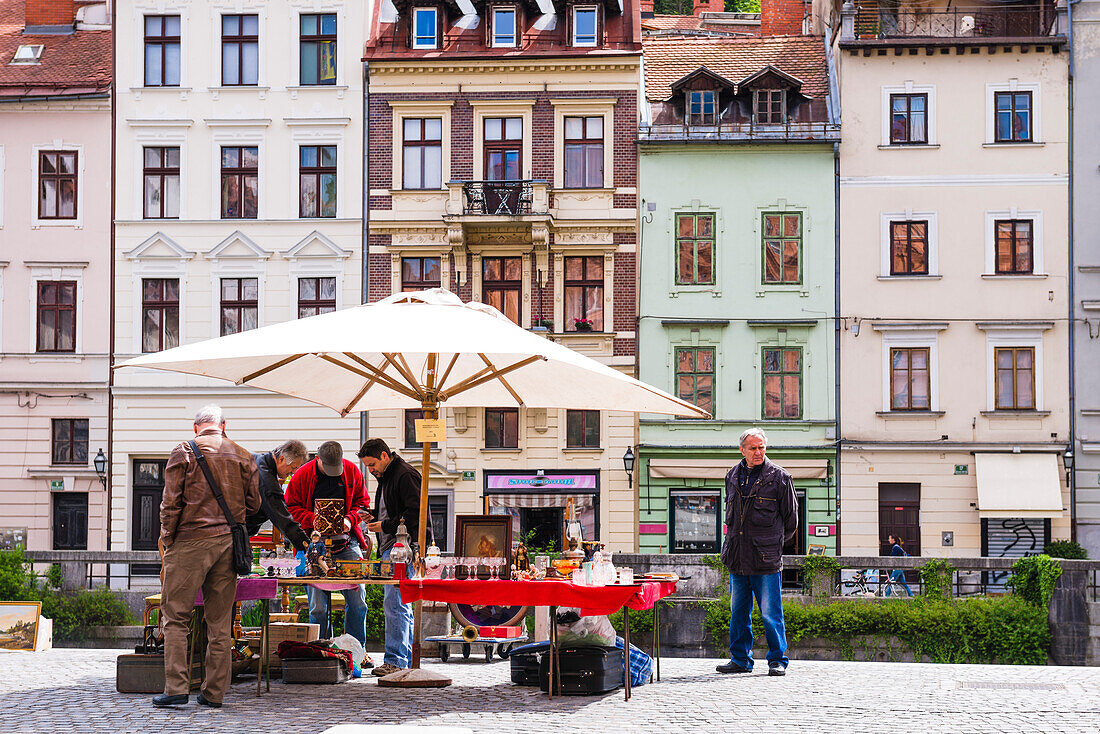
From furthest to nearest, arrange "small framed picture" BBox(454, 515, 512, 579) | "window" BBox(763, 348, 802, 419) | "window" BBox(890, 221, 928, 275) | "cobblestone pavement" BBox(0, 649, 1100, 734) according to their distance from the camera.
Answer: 1. "window" BBox(890, 221, 928, 275)
2. "window" BBox(763, 348, 802, 419)
3. "small framed picture" BBox(454, 515, 512, 579)
4. "cobblestone pavement" BBox(0, 649, 1100, 734)

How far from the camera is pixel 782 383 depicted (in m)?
31.2

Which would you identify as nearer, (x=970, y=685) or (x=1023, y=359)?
(x=970, y=685)

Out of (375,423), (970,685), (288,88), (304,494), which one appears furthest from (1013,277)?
(304,494)

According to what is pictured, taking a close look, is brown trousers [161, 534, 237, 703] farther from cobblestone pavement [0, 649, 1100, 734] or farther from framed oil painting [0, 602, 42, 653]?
framed oil painting [0, 602, 42, 653]

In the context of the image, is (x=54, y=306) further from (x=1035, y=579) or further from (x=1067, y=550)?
(x=1067, y=550)

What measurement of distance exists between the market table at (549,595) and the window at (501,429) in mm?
21077

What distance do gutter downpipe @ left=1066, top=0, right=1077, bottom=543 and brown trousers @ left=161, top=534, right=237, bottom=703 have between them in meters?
24.9

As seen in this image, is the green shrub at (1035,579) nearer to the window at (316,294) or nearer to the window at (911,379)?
the window at (911,379)

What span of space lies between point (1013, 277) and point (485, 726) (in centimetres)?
2529

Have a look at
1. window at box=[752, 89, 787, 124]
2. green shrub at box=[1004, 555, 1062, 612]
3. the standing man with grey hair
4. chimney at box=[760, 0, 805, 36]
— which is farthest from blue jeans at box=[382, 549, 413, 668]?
chimney at box=[760, 0, 805, 36]

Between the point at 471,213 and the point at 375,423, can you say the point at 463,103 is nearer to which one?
the point at 471,213

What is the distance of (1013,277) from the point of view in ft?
102

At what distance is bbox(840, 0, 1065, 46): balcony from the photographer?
103 ft

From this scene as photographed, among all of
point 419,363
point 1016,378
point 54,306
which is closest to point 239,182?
point 54,306
